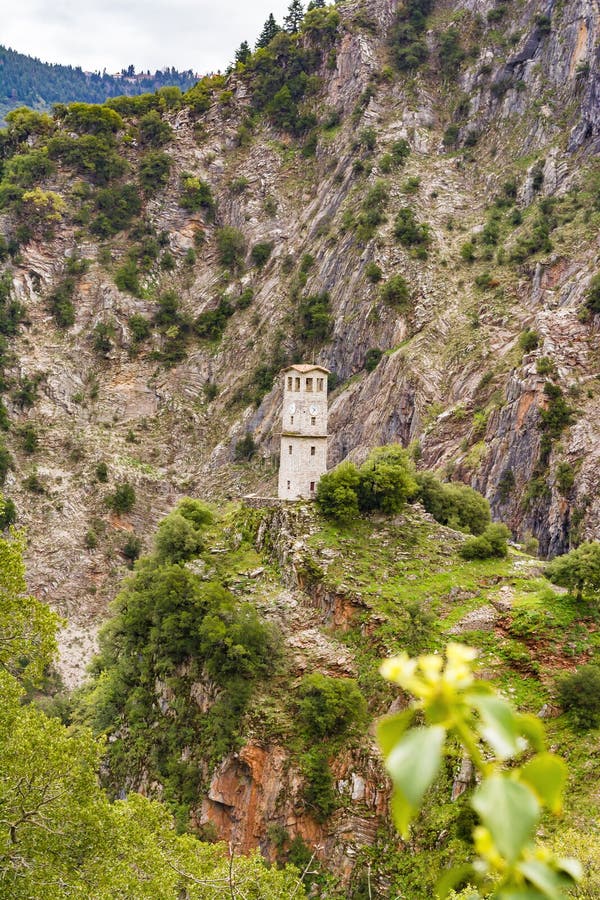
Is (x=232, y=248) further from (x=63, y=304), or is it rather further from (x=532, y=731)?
(x=532, y=731)

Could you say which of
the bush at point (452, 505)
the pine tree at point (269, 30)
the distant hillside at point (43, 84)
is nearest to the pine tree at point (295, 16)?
the pine tree at point (269, 30)

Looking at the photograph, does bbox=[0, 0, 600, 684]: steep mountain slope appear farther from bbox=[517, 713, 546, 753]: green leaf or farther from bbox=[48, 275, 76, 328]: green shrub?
bbox=[517, 713, 546, 753]: green leaf

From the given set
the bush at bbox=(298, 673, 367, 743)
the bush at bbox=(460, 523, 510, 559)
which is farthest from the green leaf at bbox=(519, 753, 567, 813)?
the bush at bbox=(460, 523, 510, 559)

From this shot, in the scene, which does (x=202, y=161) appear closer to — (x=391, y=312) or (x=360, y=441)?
(x=391, y=312)

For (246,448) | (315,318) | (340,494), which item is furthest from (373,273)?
(340,494)

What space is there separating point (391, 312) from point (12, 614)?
171 ft

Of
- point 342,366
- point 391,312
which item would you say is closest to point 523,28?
point 391,312

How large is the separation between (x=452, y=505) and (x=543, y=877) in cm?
3419

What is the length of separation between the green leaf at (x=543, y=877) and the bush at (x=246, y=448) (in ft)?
201

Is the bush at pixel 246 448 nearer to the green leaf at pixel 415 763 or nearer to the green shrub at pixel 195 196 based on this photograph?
the green shrub at pixel 195 196

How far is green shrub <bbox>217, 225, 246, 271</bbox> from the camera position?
73.9 metres

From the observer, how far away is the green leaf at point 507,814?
154 centimetres

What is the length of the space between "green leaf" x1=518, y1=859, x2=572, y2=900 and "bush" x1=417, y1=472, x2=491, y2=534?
3274cm

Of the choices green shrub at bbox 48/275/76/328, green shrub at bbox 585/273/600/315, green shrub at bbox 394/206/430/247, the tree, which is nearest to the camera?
the tree
